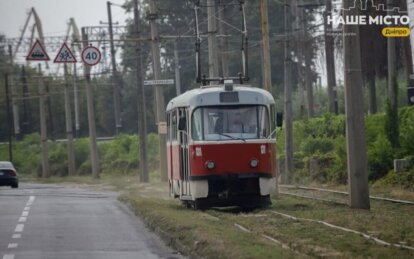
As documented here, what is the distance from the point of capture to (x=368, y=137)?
39.6 metres

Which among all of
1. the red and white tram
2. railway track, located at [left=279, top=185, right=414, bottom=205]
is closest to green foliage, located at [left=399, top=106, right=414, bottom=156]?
railway track, located at [left=279, top=185, right=414, bottom=205]

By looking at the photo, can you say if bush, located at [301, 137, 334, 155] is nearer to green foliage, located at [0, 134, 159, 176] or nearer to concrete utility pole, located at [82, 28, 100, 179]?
concrete utility pole, located at [82, 28, 100, 179]

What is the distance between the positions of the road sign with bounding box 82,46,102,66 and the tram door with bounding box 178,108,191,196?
19.6 metres

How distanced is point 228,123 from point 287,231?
774cm

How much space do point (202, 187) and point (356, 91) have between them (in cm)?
526

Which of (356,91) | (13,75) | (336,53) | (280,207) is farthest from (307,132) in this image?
(13,75)

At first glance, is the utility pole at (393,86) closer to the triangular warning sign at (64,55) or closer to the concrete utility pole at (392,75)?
the concrete utility pole at (392,75)

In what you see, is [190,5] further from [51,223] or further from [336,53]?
[51,223]

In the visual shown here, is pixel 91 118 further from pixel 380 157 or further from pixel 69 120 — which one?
pixel 380 157

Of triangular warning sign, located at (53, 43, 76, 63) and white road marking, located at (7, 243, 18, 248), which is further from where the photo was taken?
triangular warning sign, located at (53, 43, 76, 63)

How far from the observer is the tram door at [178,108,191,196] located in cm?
2802

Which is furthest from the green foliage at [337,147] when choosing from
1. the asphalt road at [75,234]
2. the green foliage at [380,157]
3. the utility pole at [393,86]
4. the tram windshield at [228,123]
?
the asphalt road at [75,234]

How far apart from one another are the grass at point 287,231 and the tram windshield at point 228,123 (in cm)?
203

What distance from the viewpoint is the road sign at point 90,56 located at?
158ft
